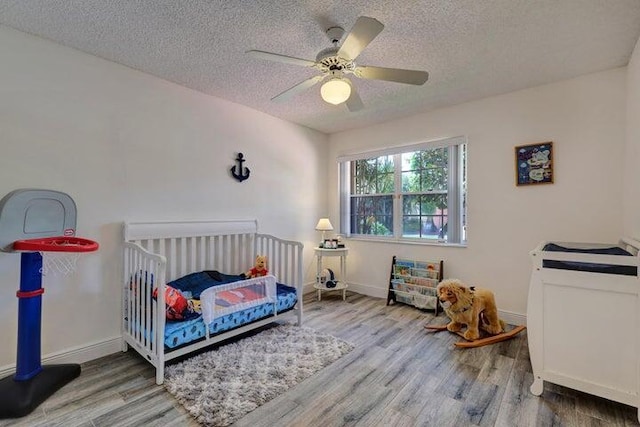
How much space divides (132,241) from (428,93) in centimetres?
303

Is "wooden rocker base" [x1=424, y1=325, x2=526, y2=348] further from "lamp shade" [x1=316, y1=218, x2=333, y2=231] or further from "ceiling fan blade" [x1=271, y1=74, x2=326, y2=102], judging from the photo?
"ceiling fan blade" [x1=271, y1=74, x2=326, y2=102]

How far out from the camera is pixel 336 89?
1802 mm

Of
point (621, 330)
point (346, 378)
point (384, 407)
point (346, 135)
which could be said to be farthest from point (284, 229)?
point (621, 330)

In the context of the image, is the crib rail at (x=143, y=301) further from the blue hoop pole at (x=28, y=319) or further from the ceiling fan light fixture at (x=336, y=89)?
the ceiling fan light fixture at (x=336, y=89)

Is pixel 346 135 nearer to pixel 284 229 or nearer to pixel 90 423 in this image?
pixel 284 229

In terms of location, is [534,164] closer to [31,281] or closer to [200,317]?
[200,317]

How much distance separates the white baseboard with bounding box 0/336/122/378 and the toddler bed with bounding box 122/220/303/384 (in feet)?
0.26

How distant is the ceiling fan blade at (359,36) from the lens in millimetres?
1436

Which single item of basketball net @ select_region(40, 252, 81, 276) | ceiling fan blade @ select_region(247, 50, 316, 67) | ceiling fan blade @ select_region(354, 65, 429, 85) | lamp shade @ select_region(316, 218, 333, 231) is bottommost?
basketball net @ select_region(40, 252, 81, 276)

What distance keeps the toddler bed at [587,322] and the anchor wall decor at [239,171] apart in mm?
2727

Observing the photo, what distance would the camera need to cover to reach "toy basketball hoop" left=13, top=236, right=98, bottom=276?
167cm

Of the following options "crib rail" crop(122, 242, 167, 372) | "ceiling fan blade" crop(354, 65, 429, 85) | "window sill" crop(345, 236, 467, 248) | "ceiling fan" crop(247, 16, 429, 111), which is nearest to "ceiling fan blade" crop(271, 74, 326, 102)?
"ceiling fan" crop(247, 16, 429, 111)

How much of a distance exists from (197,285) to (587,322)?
280 centimetres

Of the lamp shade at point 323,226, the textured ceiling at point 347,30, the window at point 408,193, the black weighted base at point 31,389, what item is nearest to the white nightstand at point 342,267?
the lamp shade at point 323,226
